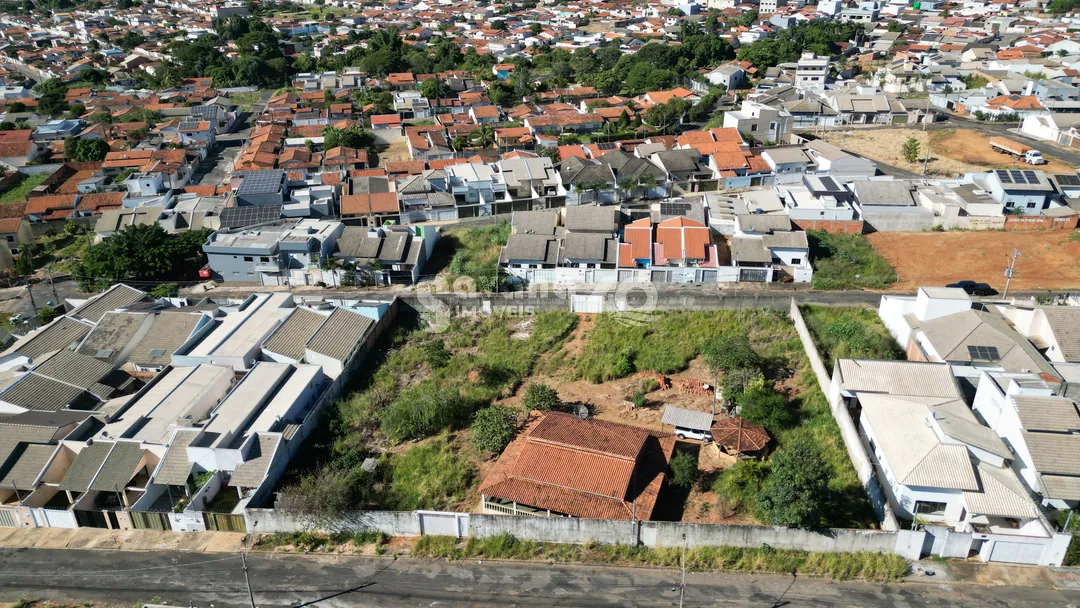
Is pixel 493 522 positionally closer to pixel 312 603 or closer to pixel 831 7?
pixel 312 603

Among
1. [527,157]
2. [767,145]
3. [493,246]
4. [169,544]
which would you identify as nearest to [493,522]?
[169,544]

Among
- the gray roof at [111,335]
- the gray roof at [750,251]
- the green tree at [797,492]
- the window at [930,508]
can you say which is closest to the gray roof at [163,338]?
the gray roof at [111,335]

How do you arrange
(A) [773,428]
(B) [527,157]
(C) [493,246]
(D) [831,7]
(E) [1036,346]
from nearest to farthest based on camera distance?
(A) [773,428] < (E) [1036,346] < (C) [493,246] < (B) [527,157] < (D) [831,7]

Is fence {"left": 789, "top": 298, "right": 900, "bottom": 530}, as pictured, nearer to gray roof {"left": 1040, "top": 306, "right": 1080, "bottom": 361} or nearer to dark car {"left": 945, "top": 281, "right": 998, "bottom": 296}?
gray roof {"left": 1040, "top": 306, "right": 1080, "bottom": 361}

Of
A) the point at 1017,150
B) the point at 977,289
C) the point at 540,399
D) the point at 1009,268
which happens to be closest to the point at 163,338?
the point at 540,399

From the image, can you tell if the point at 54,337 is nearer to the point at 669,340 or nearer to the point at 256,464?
the point at 256,464

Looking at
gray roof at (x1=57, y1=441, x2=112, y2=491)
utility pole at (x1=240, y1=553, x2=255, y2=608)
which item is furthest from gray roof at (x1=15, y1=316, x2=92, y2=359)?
utility pole at (x1=240, y1=553, x2=255, y2=608)
